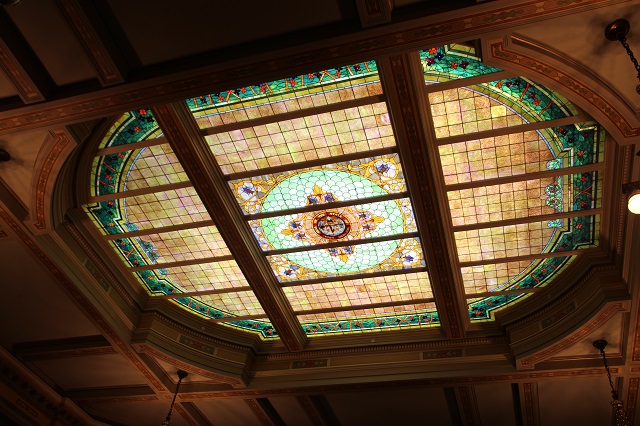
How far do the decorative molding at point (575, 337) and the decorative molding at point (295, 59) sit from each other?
4190 mm

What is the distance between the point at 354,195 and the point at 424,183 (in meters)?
0.93

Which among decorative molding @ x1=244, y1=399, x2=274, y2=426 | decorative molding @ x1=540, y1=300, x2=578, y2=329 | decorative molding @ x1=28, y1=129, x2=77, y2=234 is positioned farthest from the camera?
decorative molding @ x1=244, y1=399, x2=274, y2=426

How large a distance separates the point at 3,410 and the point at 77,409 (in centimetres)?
131

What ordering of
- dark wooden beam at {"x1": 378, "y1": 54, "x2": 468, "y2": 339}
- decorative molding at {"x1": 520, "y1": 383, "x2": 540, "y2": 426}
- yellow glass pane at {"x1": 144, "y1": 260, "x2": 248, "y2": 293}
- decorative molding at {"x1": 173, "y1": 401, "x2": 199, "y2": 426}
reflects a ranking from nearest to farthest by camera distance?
1. dark wooden beam at {"x1": 378, "y1": 54, "x2": 468, "y2": 339}
2. yellow glass pane at {"x1": 144, "y1": 260, "x2": 248, "y2": 293}
3. decorative molding at {"x1": 520, "y1": 383, "x2": 540, "y2": 426}
4. decorative molding at {"x1": 173, "y1": 401, "x2": 199, "y2": 426}

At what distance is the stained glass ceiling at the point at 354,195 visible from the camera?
630cm

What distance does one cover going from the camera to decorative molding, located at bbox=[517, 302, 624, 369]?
7.14 m

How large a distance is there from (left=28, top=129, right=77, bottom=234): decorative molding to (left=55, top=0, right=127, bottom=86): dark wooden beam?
1.26 metres

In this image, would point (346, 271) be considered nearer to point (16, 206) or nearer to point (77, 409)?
point (16, 206)

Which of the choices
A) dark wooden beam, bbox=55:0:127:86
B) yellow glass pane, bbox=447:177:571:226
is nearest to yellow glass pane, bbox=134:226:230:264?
dark wooden beam, bbox=55:0:127:86

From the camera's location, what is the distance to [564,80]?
514cm

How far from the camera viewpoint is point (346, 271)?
329 inches

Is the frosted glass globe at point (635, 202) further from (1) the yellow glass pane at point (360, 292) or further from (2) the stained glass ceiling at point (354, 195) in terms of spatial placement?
(1) the yellow glass pane at point (360, 292)

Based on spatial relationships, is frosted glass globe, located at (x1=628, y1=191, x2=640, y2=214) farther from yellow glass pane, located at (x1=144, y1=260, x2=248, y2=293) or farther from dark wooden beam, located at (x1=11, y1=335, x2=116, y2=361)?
dark wooden beam, located at (x1=11, y1=335, x2=116, y2=361)

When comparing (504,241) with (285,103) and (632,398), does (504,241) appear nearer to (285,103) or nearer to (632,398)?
(632,398)
